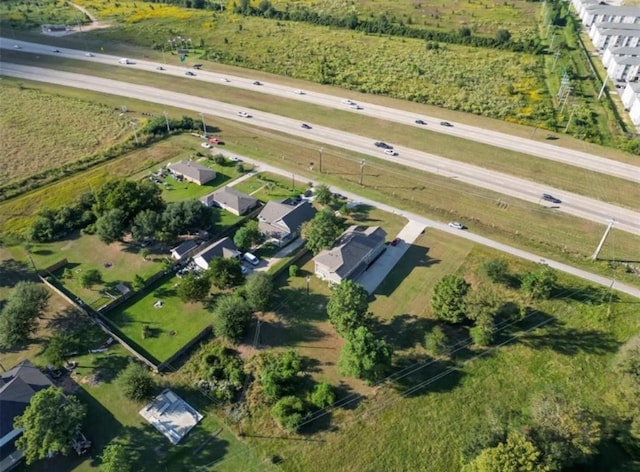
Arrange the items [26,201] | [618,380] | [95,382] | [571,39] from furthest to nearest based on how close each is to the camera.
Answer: [571,39], [26,201], [95,382], [618,380]

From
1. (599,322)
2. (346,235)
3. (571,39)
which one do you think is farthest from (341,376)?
(571,39)

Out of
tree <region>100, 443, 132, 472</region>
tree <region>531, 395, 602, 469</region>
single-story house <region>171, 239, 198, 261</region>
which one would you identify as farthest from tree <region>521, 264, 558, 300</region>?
tree <region>100, 443, 132, 472</region>

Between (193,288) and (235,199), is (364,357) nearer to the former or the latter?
(193,288)

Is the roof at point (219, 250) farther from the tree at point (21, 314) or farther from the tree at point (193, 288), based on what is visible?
the tree at point (21, 314)

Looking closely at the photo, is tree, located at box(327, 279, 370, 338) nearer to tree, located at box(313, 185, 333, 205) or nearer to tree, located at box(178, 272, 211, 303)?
tree, located at box(178, 272, 211, 303)

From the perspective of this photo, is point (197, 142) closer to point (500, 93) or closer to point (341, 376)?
point (341, 376)

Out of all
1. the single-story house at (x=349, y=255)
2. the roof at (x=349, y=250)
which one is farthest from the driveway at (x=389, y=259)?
the roof at (x=349, y=250)
